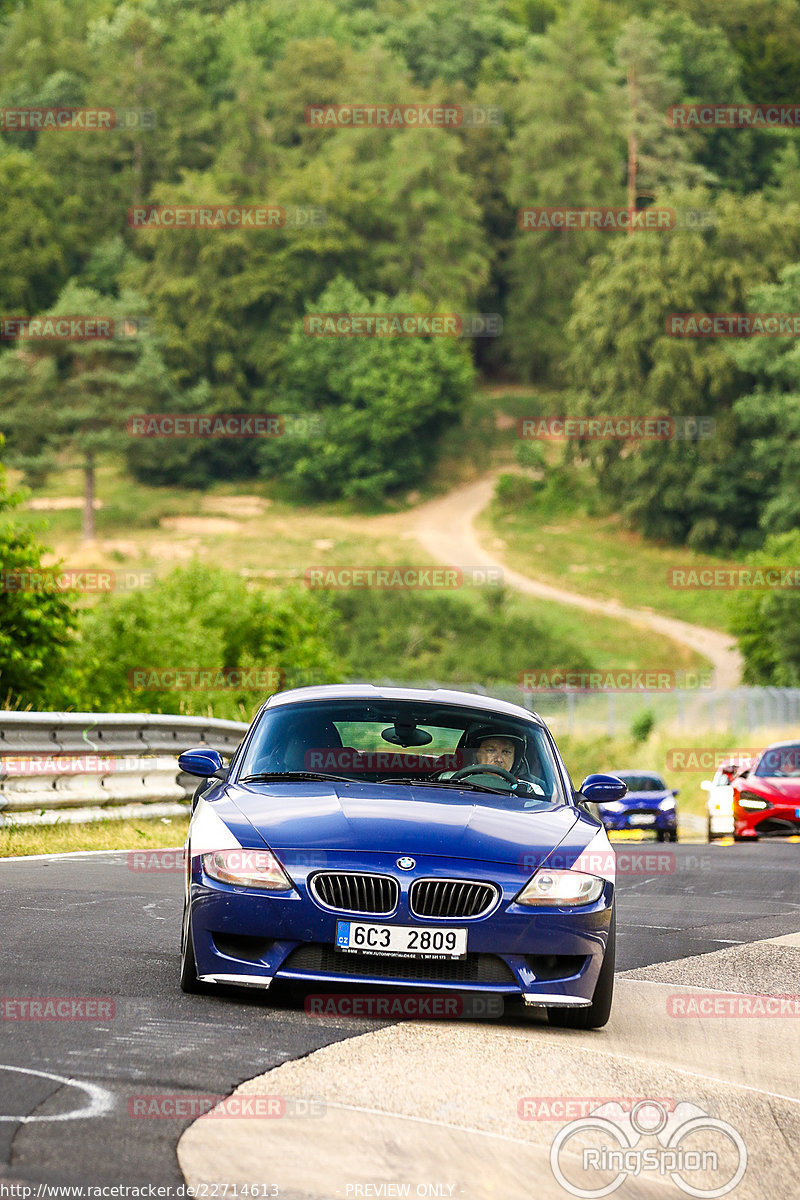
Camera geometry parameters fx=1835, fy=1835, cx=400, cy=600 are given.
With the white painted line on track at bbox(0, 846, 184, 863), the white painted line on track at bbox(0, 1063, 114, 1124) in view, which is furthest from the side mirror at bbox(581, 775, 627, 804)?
the white painted line on track at bbox(0, 846, 184, 863)

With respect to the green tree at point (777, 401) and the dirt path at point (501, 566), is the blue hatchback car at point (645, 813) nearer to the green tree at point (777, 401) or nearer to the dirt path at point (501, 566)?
the dirt path at point (501, 566)

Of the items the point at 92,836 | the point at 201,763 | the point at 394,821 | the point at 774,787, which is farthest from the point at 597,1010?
the point at 774,787

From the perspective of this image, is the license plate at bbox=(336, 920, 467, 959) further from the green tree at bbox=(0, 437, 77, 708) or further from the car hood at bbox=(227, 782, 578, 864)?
the green tree at bbox=(0, 437, 77, 708)

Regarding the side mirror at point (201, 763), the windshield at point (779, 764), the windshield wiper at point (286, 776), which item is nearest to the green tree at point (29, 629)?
the windshield at point (779, 764)

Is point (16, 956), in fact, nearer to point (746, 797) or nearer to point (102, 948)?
point (102, 948)

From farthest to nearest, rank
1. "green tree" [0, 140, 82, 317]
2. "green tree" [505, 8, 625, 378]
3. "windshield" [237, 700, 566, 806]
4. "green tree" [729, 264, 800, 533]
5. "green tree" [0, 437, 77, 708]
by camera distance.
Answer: "green tree" [505, 8, 625, 378]
"green tree" [0, 140, 82, 317]
"green tree" [729, 264, 800, 533]
"green tree" [0, 437, 77, 708]
"windshield" [237, 700, 566, 806]

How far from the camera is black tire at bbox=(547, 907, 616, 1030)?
7508mm

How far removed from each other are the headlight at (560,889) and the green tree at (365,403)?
10275cm

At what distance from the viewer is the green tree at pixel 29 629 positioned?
82.5ft

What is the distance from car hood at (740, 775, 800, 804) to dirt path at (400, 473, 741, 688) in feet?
174

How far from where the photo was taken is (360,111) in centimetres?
13238

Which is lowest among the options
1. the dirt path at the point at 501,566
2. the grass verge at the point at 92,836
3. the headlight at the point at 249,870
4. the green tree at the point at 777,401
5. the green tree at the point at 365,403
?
the dirt path at the point at 501,566

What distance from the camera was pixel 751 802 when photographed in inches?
980

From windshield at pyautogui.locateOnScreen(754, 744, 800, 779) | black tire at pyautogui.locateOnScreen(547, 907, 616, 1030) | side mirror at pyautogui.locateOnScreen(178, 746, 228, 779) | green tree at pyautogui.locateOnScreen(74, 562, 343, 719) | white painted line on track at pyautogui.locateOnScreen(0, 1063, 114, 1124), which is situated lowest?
green tree at pyautogui.locateOnScreen(74, 562, 343, 719)
